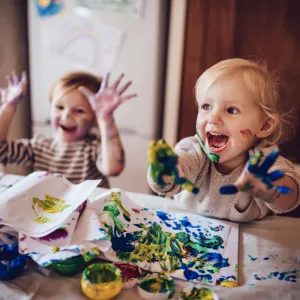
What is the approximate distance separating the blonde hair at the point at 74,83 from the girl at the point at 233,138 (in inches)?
22.1

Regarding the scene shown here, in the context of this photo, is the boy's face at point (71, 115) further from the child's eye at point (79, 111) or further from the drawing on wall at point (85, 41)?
the drawing on wall at point (85, 41)

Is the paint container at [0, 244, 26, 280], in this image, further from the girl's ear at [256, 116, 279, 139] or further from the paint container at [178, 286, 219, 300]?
the girl's ear at [256, 116, 279, 139]

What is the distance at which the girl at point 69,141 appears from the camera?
1.25 m

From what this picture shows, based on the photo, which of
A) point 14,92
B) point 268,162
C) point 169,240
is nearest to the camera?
point 268,162

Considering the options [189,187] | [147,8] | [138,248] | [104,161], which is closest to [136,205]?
[138,248]

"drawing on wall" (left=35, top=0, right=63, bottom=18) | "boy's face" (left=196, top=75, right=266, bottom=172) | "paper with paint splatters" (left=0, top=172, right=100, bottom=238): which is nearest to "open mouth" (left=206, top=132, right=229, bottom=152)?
"boy's face" (left=196, top=75, right=266, bottom=172)

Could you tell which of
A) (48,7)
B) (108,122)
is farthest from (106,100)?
(48,7)

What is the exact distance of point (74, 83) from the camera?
4.23ft

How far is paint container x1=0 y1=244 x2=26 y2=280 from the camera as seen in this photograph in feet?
2.05

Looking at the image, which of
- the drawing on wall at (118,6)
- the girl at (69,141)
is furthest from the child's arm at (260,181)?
the drawing on wall at (118,6)

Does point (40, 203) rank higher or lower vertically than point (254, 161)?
lower

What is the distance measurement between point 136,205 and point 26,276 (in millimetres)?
310

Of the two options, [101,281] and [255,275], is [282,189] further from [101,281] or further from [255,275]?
[101,281]

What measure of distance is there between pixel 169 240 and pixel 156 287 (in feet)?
0.48
